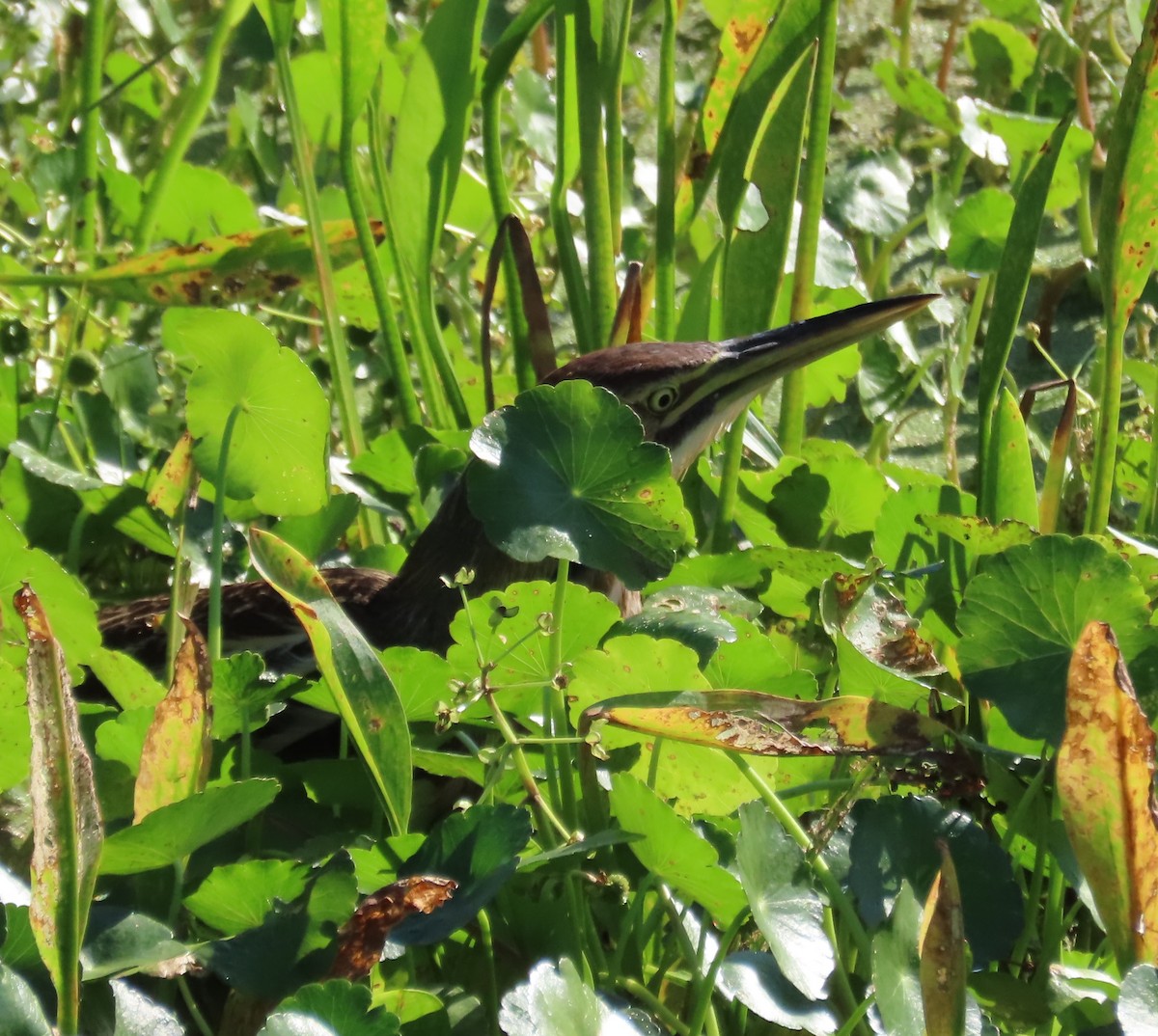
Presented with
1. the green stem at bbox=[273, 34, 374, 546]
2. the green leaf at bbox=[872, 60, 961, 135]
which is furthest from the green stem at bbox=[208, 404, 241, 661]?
the green leaf at bbox=[872, 60, 961, 135]

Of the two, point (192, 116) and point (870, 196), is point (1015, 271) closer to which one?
point (870, 196)

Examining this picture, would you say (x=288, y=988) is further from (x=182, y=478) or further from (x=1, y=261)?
(x=1, y=261)

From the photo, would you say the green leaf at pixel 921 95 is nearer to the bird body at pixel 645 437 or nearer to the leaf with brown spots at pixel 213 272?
the bird body at pixel 645 437

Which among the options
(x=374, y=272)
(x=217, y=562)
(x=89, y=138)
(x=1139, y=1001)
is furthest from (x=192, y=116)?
(x=1139, y=1001)

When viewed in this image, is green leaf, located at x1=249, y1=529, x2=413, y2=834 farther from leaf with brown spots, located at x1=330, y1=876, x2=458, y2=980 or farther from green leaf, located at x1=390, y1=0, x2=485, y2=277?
green leaf, located at x1=390, y1=0, x2=485, y2=277

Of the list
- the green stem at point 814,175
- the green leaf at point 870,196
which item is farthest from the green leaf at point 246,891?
the green leaf at point 870,196

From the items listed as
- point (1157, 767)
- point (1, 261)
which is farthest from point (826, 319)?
point (1, 261)

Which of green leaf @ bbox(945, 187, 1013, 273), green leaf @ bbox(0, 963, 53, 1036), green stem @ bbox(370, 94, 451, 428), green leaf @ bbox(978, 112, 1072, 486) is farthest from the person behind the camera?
green leaf @ bbox(945, 187, 1013, 273)

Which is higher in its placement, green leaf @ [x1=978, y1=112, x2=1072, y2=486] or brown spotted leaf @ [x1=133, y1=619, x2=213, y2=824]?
green leaf @ [x1=978, y1=112, x2=1072, y2=486]
